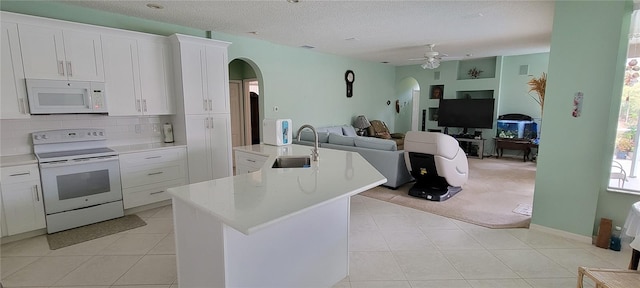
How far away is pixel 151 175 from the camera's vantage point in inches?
149

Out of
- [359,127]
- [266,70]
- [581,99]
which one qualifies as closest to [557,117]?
[581,99]

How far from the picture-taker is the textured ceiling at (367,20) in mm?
3283

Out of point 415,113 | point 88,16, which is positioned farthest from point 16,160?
point 415,113

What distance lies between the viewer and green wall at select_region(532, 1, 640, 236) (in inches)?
107

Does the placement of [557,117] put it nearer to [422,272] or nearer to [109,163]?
[422,272]

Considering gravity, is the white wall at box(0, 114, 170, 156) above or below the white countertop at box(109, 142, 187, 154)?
above

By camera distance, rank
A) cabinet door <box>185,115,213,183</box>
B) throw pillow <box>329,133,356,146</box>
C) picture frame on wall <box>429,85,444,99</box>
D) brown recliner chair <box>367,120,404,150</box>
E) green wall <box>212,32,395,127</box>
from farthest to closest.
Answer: picture frame on wall <box>429,85,444,99</box> → brown recliner chair <box>367,120,404,150</box> → green wall <box>212,32,395,127</box> → throw pillow <box>329,133,356,146</box> → cabinet door <box>185,115,213,183</box>

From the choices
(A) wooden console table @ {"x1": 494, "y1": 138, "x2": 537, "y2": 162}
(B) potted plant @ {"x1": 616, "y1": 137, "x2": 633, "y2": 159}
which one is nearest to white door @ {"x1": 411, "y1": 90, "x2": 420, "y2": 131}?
(A) wooden console table @ {"x1": 494, "y1": 138, "x2": 537, "y2": 162}

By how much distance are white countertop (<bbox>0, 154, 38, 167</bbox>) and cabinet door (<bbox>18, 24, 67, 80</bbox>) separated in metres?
0.84

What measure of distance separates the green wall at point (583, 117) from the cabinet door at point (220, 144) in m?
4.00

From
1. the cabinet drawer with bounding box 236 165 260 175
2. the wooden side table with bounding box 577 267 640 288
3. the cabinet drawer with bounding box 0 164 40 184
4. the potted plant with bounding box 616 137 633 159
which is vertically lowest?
the wooden side table with bounding box 577 267 640 288

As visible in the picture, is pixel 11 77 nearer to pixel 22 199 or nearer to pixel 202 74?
pixel 22 199

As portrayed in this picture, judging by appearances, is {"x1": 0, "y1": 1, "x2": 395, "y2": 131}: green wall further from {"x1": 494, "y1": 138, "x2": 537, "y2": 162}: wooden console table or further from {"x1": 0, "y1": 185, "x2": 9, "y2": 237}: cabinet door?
{"x1": 494, "y1": 138, "x2": 537, "y2": 162}: wooden console table

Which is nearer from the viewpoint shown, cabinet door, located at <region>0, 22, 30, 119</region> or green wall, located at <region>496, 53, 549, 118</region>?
cabinet door, located at <region>0, 22, 30, 119</region>
